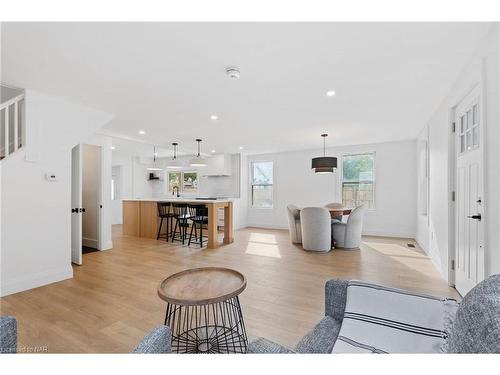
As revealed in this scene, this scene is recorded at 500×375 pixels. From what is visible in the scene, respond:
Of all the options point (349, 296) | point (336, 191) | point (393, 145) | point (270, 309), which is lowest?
point (270, 309)

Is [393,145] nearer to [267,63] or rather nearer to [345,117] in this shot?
[345,117]

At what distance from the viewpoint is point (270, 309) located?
2385mm

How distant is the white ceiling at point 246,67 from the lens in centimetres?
184

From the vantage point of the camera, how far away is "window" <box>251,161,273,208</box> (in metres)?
7.86

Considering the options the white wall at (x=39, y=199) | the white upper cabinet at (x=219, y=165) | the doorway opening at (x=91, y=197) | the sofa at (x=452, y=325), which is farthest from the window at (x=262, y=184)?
the sofa at (x=452, y=325)

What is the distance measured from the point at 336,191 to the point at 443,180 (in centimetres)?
352

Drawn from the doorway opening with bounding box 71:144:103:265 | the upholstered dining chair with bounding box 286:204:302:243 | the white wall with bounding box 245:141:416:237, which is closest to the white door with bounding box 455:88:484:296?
the upholstered dining chair with bounding box 286:204:302:243

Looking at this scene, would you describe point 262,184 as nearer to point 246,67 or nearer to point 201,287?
point 246,67

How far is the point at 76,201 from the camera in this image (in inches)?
151

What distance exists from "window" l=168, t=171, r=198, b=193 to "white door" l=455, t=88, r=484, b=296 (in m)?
7.37

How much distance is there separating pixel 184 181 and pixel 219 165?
1.97 m
